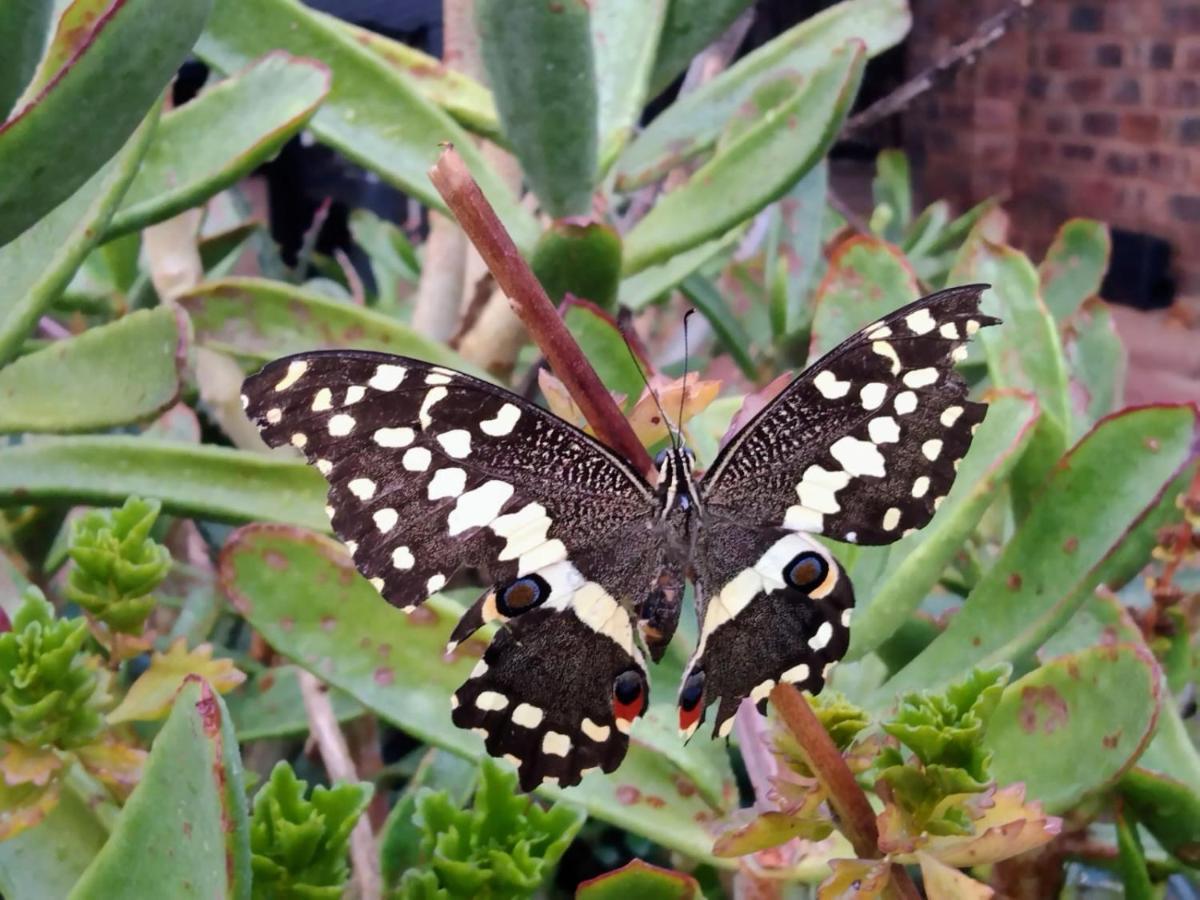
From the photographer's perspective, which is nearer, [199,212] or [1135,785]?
[1135,785]

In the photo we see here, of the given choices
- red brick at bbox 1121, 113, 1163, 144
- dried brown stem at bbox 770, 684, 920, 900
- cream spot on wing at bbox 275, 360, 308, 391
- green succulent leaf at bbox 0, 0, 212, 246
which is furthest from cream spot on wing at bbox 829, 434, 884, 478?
red brick at bbox 1121, 113, 1163, 144

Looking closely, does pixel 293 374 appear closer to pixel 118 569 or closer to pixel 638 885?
pixel 118 569

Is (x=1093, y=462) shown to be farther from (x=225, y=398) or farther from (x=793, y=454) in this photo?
(x=225, y=398)

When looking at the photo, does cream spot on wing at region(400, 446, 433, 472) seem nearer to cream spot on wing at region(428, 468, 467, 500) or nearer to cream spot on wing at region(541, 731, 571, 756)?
cream spot on wing at region(428, 468, 467, 500)

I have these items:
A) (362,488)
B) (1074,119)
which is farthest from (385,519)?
(1074,119)

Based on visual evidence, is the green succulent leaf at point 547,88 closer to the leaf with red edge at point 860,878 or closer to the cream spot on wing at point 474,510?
the cream spot on wing at point 474,510

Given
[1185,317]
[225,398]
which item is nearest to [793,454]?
[225,398]
